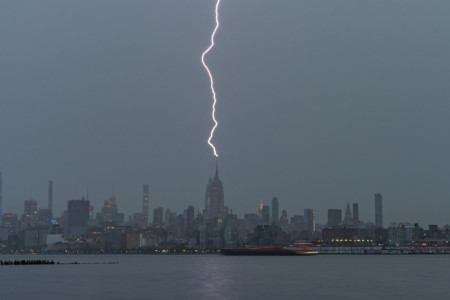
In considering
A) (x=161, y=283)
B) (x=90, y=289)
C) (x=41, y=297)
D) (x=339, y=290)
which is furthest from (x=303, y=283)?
(x=41, y=297)

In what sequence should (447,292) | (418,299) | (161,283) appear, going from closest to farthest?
(418,299) < (447,292) < (161,283)

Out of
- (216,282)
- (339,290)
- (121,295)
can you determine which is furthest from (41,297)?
(339,290)

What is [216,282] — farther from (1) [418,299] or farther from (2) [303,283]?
(1) [418,299]

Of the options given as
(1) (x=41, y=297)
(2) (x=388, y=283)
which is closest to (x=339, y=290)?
(2) (x=388, y=283)

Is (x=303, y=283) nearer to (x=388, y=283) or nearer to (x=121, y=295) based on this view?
(x=388, y=283)

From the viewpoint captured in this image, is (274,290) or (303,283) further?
(303,283)

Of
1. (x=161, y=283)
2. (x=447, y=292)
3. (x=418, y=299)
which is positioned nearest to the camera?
(x=418, y=299)

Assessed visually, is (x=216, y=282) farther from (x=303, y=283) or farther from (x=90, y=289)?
(x=90, y=289)

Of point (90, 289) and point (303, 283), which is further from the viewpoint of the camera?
point (303, 283)
